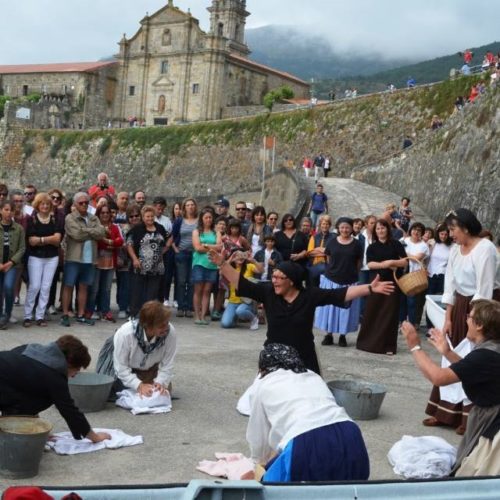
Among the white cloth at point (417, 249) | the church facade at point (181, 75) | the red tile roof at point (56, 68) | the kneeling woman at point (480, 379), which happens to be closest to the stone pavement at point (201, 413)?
the kneeling woman at point (480, 379)

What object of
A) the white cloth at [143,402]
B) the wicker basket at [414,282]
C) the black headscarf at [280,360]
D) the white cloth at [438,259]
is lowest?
the white cloth at [143,402]

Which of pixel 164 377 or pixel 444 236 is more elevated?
pixel 444 236

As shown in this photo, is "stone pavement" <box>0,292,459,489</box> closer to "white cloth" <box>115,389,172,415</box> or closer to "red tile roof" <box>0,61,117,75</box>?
"white cloth" <box>115,389,172,415</box>

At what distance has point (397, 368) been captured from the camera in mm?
8828

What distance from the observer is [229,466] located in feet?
15.8

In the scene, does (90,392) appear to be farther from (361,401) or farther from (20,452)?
(361,401)

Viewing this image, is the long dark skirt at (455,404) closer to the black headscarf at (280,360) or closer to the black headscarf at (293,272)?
the black headscarf at (293,272)

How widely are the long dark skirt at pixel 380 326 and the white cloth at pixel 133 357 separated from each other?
13.4ft

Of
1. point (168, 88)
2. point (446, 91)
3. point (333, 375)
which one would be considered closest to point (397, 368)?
point (333, 375)

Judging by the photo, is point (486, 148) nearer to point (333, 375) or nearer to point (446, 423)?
point (333, 375)

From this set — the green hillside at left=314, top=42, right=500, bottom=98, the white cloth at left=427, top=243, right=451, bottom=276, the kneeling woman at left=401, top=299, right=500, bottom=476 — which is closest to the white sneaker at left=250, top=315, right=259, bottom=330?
the white cloth at left=427, top=243, right=451, bottom=276

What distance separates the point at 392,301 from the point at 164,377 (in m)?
4.42

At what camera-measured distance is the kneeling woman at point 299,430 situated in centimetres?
365

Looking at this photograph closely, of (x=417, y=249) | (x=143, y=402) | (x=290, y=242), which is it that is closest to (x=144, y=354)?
(x=143, y=402)
